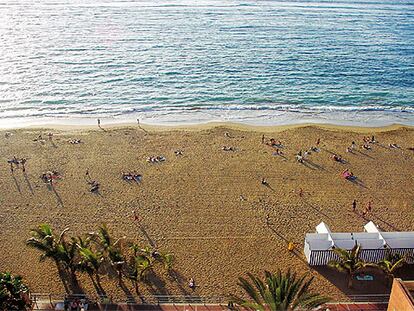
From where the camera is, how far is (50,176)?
34.6 m

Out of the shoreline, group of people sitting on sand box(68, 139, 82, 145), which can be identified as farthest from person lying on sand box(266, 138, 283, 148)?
group of people sitting on sand box(68, 139, 82, 145)

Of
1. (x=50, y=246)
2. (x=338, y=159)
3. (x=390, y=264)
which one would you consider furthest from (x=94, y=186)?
(x=390, y=264)

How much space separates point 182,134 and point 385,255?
23900mm

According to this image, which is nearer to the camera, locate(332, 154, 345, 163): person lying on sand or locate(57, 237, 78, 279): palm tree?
locate(57, 237, 78, 279): palm tree

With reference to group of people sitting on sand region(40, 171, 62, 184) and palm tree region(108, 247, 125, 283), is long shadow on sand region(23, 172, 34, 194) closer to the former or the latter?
group of people sitting on sand region(40, 171, 62, 184)

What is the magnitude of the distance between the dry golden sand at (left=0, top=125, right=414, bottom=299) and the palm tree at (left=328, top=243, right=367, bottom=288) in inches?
50.0

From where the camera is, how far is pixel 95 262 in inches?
861

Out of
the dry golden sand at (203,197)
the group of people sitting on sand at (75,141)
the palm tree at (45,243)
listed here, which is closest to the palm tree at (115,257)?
the dry golden sand at (203,197)

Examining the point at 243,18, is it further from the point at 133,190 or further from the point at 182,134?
the point at 133,190

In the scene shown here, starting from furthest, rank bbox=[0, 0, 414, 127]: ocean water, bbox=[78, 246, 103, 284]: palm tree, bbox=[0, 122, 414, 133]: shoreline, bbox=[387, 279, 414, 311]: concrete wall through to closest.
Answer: bbox=[0, 0, 414, 127]: ocean water, bbox=[0, 122, 414, 133]: shoreline, bbox=[78, 246, 103, 284]: palm tree, bbox=[387, 279, 414, 311]: concrete wall

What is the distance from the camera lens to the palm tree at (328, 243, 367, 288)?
22.8 m

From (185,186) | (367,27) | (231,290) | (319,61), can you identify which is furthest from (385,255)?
(367,27)

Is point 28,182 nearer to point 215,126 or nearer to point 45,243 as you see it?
point 45,243

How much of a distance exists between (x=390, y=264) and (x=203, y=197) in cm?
1340
